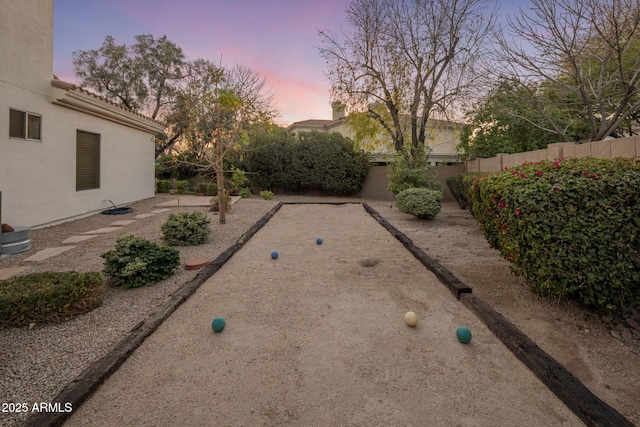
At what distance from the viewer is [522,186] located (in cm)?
296

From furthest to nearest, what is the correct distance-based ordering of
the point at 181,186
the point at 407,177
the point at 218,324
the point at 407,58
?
the point at 181,186
the point at 407,58
the point at 407,177
the point at 218,324

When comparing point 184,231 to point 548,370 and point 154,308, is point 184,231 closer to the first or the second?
point 154,308

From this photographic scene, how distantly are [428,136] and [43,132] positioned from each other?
1336 centimetres

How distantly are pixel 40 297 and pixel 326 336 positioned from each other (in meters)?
2.34

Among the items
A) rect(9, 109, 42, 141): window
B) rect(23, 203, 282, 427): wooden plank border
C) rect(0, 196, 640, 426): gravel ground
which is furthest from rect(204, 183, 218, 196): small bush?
rect(23, 203, 282, 427): wooden plank border

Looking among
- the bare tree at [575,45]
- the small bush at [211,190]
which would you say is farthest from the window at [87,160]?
the bare tree at [575,45]

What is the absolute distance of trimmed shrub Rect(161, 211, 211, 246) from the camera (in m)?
5.47

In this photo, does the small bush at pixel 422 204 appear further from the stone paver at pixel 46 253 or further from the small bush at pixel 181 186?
the small bush at pixel 181 186

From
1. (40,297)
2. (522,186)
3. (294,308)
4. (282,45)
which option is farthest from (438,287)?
(282,45)

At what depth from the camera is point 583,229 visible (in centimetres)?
248

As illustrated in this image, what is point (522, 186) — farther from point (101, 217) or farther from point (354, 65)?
point (354, 65)

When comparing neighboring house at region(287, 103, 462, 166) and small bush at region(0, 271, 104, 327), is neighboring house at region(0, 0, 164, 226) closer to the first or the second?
small bush at region(0, 271, 104, 327)

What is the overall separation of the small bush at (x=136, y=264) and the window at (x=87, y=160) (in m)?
5.41

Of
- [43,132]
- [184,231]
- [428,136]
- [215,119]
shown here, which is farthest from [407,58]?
[43,132]
